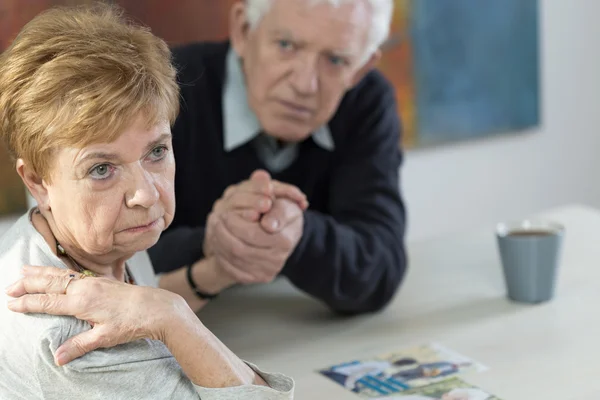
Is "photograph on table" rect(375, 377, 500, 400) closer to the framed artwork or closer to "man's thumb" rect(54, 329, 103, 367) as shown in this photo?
"man's thumb" rect(54, 329, 103, 367)

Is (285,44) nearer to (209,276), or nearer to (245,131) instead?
(245,131)

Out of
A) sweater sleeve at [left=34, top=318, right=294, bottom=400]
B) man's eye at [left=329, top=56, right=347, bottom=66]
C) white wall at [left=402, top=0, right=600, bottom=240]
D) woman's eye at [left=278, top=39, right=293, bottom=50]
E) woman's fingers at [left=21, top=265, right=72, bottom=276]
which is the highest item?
woman's eye at [left=278, top=39, right=293, bottom=50]

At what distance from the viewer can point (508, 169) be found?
11.7 feet

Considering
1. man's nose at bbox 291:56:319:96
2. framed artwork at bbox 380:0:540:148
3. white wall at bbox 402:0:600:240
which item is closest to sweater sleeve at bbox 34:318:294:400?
man's nose at bbox 291:56:319:96

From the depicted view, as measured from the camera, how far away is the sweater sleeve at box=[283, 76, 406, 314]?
5.12 ft

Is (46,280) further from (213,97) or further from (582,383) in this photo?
(213,97)

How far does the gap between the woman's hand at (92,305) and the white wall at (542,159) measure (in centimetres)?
234

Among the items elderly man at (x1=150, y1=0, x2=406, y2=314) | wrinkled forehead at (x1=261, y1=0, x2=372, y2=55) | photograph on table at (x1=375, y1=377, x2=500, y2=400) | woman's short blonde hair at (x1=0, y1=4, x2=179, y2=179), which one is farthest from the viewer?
wrinkled forehead at (x1=261, y1=0, x2=372, y2=55)

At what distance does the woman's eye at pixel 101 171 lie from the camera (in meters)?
0.94

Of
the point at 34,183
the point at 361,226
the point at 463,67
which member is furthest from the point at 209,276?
the point at 463,67

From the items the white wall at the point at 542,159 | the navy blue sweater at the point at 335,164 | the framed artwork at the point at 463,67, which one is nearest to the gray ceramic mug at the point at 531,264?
the navy blue sweater at the point at 335,164

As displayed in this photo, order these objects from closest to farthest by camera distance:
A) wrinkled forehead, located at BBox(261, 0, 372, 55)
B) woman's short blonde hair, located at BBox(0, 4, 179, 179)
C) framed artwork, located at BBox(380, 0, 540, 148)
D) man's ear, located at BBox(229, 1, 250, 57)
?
woman's short blonde hair, located at BBox(0, 4, 179, 179)
wrinkled forehead, located at BBox(261, 0, 372, 55)
man's ear, located at BBox(229, 1, 250, 57)
framed artwork, located at BBox(380, 0, 540, 148)

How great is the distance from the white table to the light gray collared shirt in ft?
0.94

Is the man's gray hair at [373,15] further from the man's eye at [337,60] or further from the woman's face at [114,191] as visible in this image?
the woman's face at [114,191]
